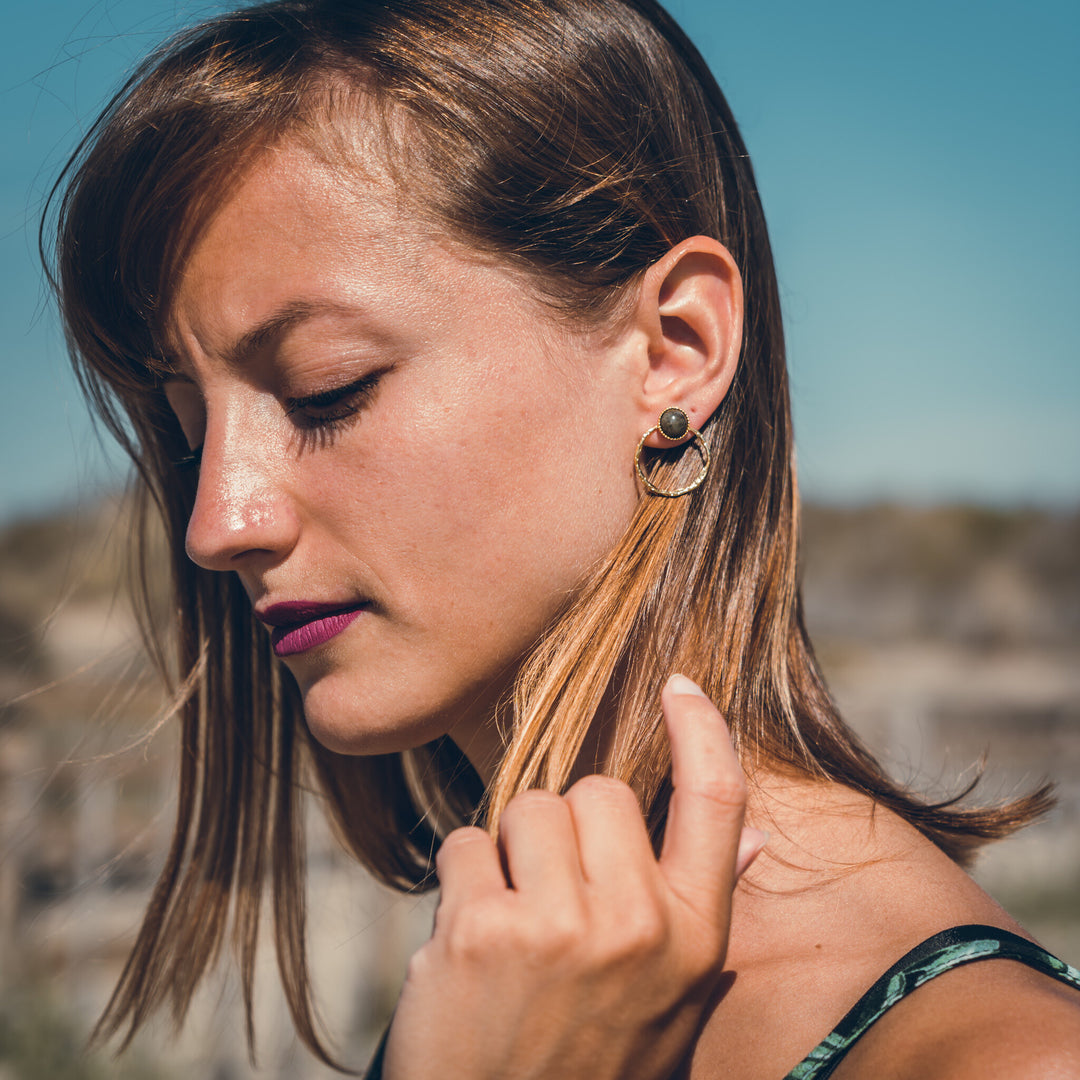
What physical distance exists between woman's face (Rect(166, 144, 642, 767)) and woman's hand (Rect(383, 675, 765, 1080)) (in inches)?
18.0

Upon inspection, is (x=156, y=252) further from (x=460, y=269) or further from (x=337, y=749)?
(x=337, y=749)

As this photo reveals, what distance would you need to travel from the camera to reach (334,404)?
1.53 metres

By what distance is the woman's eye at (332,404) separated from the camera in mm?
1513

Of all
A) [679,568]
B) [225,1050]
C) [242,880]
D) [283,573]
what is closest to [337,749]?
[283,573]

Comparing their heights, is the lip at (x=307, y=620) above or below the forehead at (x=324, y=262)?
below

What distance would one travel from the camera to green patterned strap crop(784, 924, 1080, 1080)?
1162 mm

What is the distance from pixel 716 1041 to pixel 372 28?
Result: 1558 millimetres

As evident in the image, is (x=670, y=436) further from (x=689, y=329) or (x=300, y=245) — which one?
(x=300, y=245)

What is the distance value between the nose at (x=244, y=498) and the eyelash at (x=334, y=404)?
0.20 feet

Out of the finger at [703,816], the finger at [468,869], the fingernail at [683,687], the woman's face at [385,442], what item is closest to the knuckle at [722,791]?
the finger at [703,816]

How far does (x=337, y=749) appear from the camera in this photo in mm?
1638

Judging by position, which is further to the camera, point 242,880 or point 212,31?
point 242,880

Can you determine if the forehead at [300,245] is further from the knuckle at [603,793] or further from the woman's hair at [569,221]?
the knuckle at [603,793]

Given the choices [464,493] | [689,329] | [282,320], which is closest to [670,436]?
[689,329]
